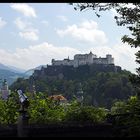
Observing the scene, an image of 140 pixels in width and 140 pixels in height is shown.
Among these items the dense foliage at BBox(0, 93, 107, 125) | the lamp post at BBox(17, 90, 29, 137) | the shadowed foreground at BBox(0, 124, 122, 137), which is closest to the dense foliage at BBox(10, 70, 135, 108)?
the dense foliage at BBox(0, 93, 107, 125)

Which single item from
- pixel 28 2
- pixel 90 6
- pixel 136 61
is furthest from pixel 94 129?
pixel 28 2

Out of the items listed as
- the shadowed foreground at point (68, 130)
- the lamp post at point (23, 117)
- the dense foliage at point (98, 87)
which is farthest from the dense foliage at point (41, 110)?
the dense foliage at point (98, 87)

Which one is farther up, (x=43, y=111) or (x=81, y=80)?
(x=81, y=80)

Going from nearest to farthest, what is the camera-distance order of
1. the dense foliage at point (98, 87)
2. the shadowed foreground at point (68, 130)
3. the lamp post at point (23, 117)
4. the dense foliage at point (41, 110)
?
1. the lamp post at point (23, 117)
2. the shadowed foreground at point (68, 130)
3. the dense foliage at point (41, 110)
4. the dense foliage at point (98, 87)

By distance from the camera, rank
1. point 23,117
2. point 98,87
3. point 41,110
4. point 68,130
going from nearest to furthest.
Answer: point 23,117, point 68,130, point 41,110, point 98,87

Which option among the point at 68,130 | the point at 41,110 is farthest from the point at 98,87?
the point at 68,130

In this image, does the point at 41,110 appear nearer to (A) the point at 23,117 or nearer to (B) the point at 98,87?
(A) the point at 23,117

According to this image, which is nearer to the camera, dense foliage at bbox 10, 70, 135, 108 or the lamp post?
the lamp post

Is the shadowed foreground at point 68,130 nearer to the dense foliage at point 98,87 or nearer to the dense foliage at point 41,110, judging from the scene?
the dense foliage at point 41,110

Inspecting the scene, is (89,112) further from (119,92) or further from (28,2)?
(119,92)

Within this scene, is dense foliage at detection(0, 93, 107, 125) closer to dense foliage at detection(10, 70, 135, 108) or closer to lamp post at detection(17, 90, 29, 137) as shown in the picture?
lamp post at detection(17, 90, 29, 137)

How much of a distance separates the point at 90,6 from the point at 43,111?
44.9m

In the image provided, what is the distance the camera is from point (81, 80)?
187375mm

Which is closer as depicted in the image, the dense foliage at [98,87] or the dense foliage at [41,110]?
the dense foliage at [41,110]
